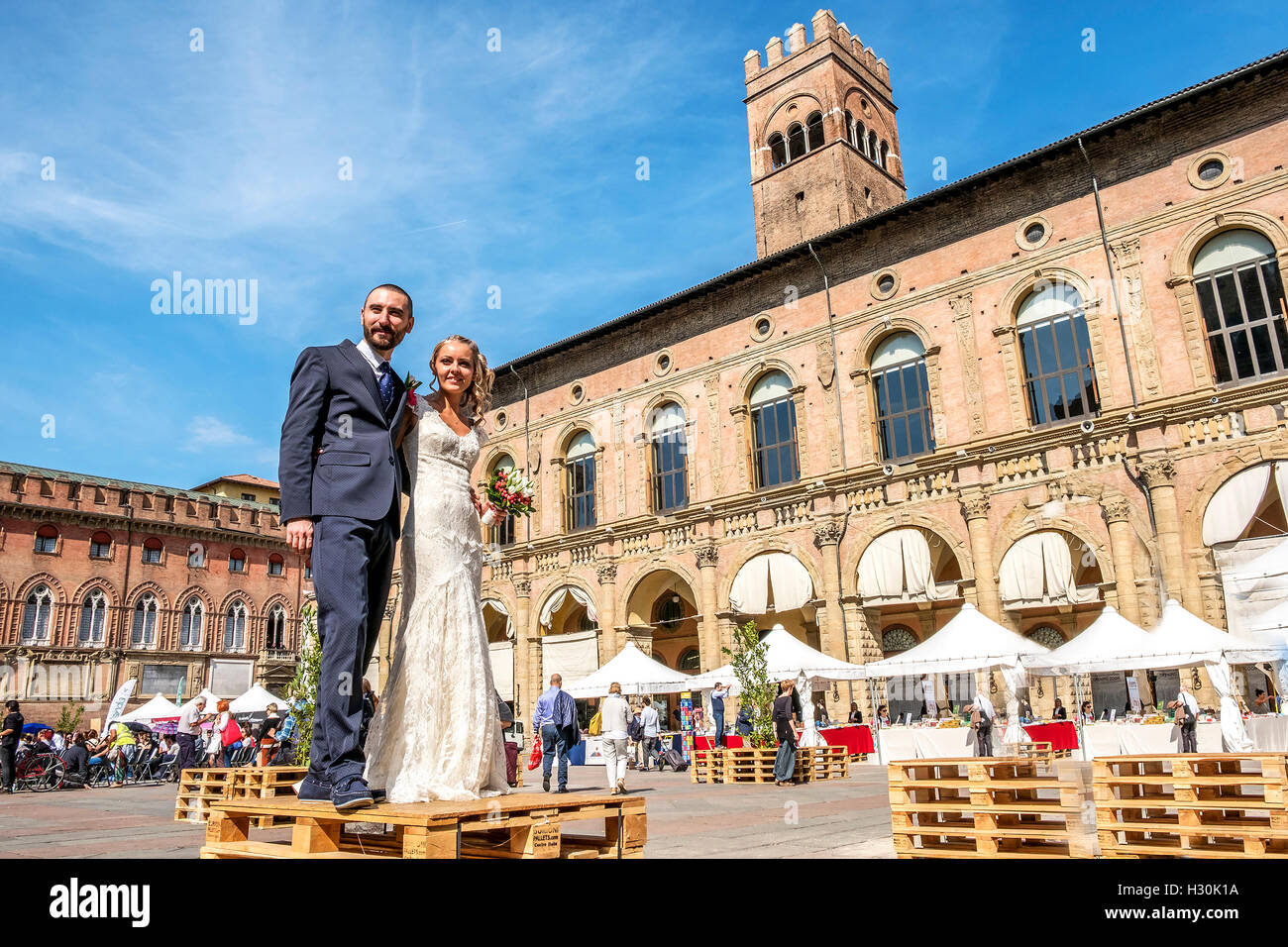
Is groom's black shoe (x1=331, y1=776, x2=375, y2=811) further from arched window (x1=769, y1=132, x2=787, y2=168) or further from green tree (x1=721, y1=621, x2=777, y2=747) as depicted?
arched window (x1=769, y1=132, x2=787, y2=168)

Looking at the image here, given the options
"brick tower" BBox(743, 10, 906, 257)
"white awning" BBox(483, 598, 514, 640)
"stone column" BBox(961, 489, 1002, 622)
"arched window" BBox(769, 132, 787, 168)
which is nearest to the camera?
"stone column" BBox(961, 489, 1002, 622)

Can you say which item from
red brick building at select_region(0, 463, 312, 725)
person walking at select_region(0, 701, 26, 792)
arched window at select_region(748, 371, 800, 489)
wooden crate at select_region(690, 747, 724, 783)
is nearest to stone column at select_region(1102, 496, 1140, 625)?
arched window at select_region(748, 371, 800, 489)

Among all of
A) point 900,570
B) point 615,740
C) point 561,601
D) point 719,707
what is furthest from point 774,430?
point 615,740

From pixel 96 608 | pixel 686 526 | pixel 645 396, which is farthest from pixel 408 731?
pixel 96 608

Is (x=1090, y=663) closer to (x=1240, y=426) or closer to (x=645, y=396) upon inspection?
(x=1240, y=426)

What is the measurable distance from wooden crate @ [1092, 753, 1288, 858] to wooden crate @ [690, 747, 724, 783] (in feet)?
42.1

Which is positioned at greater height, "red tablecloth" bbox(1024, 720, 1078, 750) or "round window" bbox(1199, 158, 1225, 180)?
"round window" bbox(1199, 158, 1225, 180)

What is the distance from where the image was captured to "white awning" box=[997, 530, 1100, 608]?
21.0 meters

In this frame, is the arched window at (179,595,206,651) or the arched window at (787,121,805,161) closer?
the arched window at (787,121,805,161)

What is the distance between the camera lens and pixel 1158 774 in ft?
17.6

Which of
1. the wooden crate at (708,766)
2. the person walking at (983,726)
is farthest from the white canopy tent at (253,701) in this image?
the person walking at (983,726)

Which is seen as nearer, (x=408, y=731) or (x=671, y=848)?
(x=408, y=731)

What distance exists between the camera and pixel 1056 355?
73.4ft
